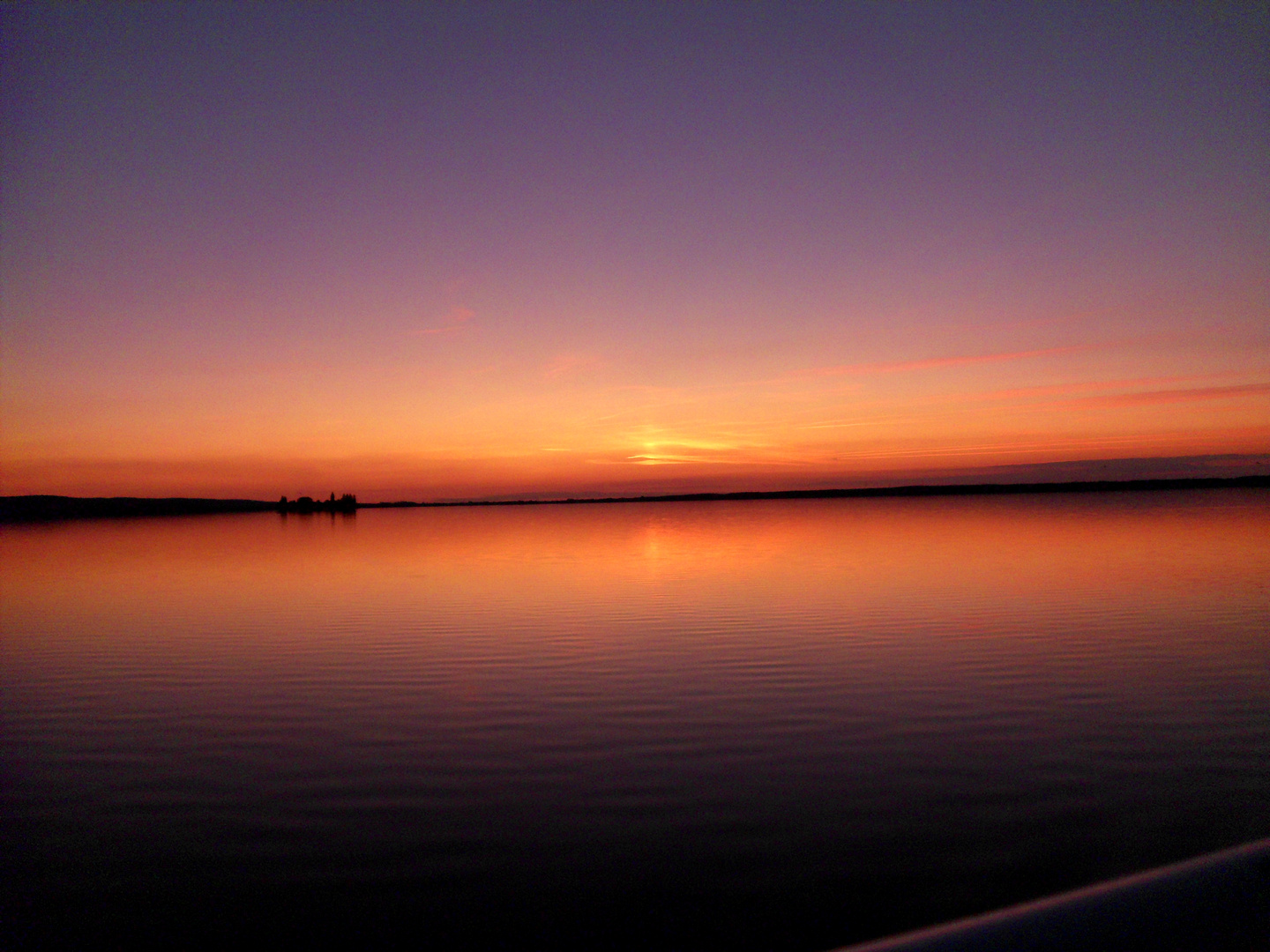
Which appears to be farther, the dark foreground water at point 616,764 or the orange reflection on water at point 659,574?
the orange reflection on water at point 659,574

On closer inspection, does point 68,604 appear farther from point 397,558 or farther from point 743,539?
point 743,539

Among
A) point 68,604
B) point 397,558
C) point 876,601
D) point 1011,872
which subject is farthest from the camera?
point 397,558

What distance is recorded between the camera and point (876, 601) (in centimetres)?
2511

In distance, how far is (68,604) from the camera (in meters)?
27.8

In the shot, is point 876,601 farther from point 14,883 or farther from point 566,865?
point 14,883

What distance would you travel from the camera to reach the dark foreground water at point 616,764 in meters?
7.17

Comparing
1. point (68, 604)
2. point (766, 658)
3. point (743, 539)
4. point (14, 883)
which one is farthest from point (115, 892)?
point (743, 539)

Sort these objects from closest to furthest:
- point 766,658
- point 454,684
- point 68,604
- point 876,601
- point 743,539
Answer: point 454,684 → point 766,658 → point 876,601 → point 68,604 → point 743,539

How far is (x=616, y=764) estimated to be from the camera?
1080 centimetres

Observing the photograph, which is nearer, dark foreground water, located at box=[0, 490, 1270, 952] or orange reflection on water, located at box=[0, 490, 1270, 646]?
dark foreground water, located at box=[0, 490, 1270, 952]

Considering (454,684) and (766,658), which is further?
(766,658)

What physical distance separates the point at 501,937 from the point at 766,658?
11359 mm

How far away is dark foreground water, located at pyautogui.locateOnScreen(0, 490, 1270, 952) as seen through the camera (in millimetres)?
7168

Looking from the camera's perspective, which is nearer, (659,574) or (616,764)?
(616,764)
